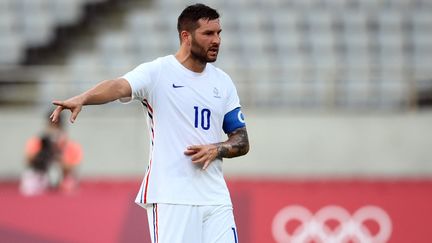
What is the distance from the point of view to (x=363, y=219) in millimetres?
10109

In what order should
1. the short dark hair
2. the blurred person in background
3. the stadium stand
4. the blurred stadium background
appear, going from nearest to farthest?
the short dark hair
the blurred person in background
the blurred stadium background
the stadium stand

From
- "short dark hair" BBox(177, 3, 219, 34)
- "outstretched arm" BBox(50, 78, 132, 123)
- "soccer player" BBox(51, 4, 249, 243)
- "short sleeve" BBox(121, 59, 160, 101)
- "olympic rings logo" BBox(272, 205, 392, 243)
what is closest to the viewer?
"outstretched arm" BBox(50, 78, 132, 123)

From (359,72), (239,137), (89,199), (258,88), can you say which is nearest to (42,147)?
(89,199)

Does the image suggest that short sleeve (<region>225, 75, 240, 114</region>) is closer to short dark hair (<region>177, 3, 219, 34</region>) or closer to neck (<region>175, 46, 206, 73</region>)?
neck (<region>175, 46, 206, 73</region>)

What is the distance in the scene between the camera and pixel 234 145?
680 cm

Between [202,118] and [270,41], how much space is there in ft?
35.4

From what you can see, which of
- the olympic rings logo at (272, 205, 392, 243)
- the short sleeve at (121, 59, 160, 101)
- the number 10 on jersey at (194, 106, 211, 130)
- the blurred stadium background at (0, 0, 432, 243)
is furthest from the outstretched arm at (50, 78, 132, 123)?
the blurred stadium background at (0, 0, 432, 243)

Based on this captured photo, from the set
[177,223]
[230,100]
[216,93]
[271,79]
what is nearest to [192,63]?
[216,93]

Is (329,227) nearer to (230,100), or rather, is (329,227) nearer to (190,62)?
(230,100)

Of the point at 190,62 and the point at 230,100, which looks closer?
the point at 190,62

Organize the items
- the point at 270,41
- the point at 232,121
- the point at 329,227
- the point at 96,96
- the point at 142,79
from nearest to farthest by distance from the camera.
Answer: the point at 96,96 < the point at 142,79 < the point at 232,121 < the point at 329,227 < the point at 270,41

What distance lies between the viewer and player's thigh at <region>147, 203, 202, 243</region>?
21.6 ft

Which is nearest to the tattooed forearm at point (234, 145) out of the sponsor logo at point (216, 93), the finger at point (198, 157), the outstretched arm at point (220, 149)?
the outstretched arm at point (220, 149)

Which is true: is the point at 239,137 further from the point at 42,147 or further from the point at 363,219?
the point at 42,147
